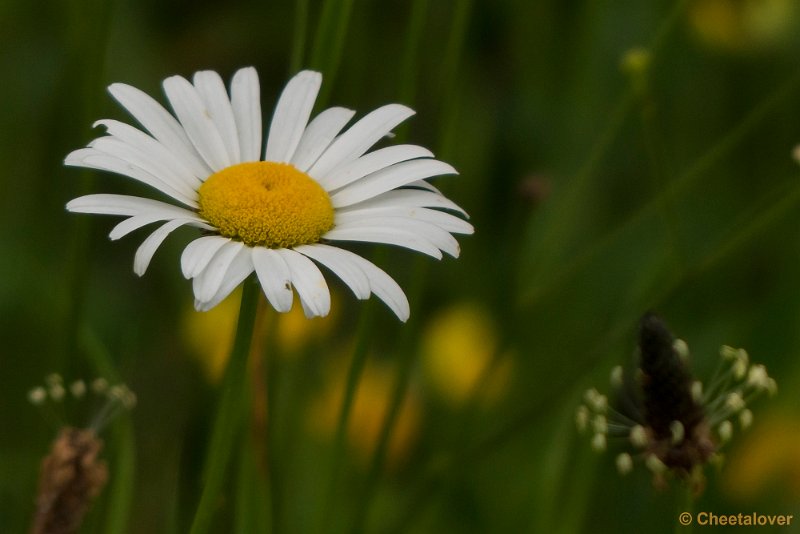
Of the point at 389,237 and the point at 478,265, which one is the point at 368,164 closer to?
the point at 389,237

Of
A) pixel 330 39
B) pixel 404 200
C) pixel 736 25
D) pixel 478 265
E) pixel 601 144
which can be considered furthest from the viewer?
pixel 736 25

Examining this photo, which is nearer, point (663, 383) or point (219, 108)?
point (663, 383)

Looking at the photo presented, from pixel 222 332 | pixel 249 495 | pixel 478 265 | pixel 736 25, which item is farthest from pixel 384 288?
pixel 736 25

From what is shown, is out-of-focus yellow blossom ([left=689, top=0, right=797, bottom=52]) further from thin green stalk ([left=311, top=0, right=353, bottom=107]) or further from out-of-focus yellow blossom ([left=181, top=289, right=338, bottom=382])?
thin green stalk ([left=311, top=0, right=353, bottom=107])

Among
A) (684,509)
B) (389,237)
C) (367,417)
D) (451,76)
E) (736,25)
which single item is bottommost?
(367,417)

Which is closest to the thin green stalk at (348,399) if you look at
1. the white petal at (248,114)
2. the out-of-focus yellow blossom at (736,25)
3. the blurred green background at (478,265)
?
the blurred green background at (478,265)

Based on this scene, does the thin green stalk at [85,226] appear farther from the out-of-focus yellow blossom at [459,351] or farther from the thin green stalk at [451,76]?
the out-of-focus yellow blossom at [459,351]

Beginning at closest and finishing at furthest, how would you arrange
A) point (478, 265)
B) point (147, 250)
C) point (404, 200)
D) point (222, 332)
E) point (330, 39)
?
1. point (147, 250)
2. point (404, 200)
3. point (330, 39)
4. point (222, 332)
5. point (478, 265)
